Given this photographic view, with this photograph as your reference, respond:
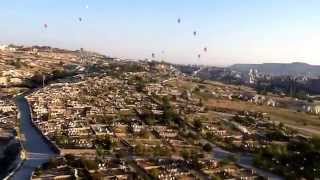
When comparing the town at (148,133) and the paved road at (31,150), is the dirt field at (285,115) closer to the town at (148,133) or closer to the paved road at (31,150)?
the town at (148,133)

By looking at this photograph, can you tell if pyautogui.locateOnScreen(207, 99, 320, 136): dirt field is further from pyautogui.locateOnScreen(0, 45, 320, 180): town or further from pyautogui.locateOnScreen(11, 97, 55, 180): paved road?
pyautogui.locateOnScreen(11, 97, 55, 180): paved road

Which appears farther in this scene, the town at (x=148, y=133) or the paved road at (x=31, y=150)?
the town at (x=148, y=133)

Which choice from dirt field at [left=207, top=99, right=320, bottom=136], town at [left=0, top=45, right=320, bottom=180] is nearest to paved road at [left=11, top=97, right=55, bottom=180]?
town at [left=0, top=45, right=320, bottom=180]

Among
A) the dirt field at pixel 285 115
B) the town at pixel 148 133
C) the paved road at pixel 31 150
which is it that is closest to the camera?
the paved road at pixel 31 150

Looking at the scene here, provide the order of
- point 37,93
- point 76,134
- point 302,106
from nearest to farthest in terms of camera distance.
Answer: point 76,134, point 37,93, point 302,106

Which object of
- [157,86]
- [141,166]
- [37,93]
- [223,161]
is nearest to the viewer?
[141,166]

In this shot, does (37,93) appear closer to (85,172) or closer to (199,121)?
(199,121)

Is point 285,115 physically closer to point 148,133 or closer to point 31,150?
point 148,133

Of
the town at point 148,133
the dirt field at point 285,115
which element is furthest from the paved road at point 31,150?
the dirt field at point 285,115

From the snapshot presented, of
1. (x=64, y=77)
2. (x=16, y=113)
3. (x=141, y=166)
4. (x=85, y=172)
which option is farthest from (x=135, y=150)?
(x=64, y=77)
